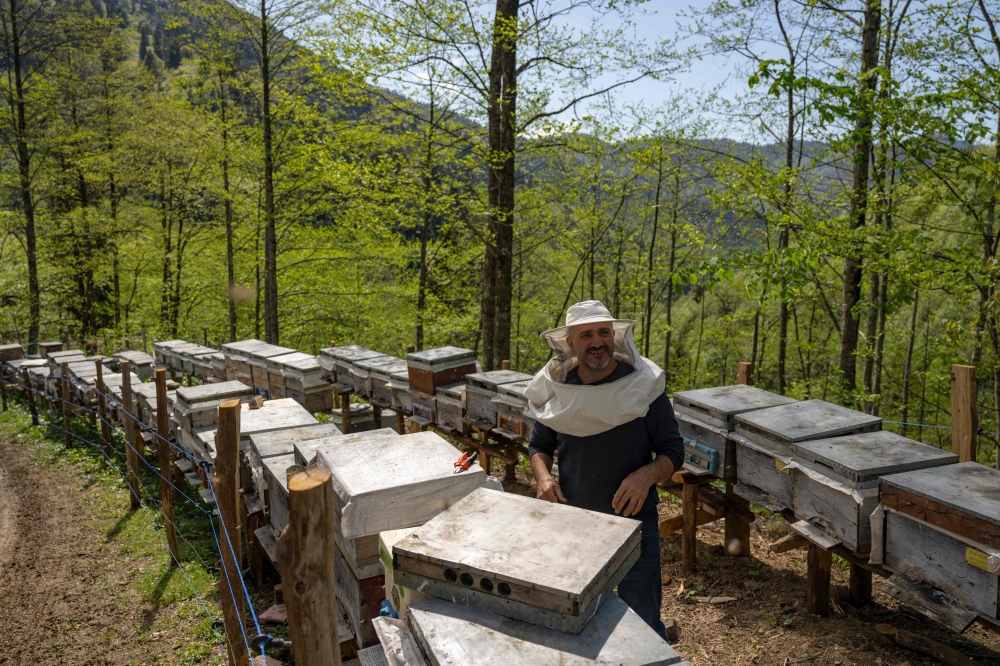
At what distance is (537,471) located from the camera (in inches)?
132

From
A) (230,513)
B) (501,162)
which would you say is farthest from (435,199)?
(230,513)

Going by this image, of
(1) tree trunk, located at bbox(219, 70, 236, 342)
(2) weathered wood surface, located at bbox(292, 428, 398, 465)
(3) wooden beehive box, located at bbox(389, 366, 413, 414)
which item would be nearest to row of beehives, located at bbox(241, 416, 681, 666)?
(2) weathered wood surface, located at bbox(292, 428, 398, 465)

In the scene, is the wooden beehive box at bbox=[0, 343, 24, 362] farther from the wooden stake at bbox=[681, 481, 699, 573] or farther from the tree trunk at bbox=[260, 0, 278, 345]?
the wooden stake at bbox=[681, 481, 699, 573]

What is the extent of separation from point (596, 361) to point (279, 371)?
7.21 meters

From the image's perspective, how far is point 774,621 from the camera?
15.9ft

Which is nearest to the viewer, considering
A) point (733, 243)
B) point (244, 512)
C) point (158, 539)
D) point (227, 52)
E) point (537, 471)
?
point (537, 471)

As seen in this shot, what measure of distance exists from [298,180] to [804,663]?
15.6 meters

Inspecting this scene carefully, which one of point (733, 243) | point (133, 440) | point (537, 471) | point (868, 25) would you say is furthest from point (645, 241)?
point (537, 471)

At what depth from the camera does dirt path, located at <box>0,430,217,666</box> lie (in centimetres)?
549

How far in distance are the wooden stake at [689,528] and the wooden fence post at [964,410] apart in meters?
2.04

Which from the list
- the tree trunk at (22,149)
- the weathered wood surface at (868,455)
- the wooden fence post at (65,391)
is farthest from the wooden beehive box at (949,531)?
the tree trunk at (22,149)

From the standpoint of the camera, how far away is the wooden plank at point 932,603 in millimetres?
3133

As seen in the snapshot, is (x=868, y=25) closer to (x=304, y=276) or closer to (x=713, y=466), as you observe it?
(x=713, y=466)

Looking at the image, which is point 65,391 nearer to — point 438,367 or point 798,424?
point 438,367
